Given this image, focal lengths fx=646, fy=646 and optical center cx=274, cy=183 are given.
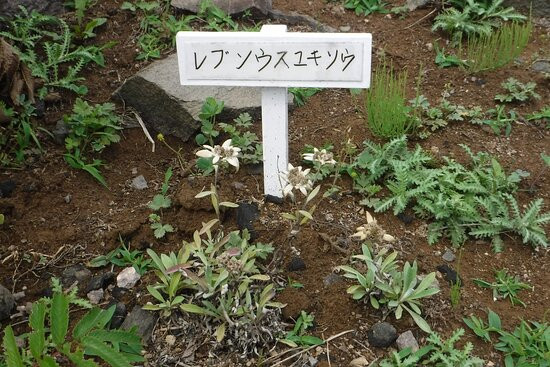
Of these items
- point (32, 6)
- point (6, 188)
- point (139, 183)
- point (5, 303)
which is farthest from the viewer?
point (32, 6)

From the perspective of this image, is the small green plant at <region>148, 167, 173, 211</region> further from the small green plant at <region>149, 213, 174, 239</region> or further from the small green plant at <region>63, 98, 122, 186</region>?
the small green plant at <region>63, 98, 122, 186</region>

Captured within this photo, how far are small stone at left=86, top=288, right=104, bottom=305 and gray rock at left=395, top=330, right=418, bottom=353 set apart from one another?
135 centimetres

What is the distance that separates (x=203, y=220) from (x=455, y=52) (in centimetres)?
235

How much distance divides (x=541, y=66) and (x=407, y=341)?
Answer: 2.52 metres

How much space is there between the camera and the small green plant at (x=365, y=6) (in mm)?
4949

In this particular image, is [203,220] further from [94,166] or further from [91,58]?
[91,58]

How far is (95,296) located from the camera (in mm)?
2977

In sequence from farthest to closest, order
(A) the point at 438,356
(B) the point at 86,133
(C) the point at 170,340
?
(B) the point at 86,133 < (C) the point at 170,340 < (A) the point at 438,356

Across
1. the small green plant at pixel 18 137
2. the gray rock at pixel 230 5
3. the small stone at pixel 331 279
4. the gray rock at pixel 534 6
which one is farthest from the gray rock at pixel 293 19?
the small stone at pixel 331 279

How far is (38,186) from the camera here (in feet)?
11.5

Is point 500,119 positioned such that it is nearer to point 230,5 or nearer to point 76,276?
point 230,5

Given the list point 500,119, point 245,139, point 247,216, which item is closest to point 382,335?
point 247,216

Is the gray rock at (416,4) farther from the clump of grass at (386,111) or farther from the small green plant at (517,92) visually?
the clump of grass at (386,111)

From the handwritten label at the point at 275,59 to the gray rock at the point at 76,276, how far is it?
1027mm
